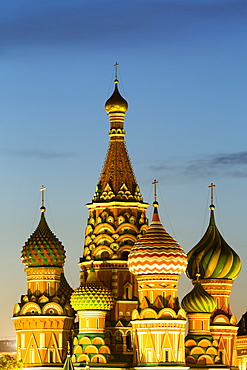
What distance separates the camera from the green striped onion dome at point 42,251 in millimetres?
68188

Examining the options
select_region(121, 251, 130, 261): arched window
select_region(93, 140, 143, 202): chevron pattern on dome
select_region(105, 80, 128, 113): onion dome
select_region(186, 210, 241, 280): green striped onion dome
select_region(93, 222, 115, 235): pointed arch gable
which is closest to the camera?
select_region(121, 251, 130, 261): arched window

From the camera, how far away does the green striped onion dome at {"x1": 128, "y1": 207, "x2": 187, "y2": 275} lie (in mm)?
64000

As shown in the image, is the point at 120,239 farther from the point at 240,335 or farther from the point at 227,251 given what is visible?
the point at 240,335

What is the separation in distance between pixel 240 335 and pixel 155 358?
14.9 m

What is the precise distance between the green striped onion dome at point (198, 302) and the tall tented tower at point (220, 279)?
2294 millimetres

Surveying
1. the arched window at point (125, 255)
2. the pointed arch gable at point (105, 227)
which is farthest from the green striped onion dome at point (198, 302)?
the pointed arch gable at point (105, 227)

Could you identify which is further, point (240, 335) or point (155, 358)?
point (240, 335)

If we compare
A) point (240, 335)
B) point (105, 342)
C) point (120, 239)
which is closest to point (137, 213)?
point (120, 239)

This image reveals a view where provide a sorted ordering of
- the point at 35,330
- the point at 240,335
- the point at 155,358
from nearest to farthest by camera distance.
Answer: the point at 155,358 → the point at 35,330 → the point at 240,335

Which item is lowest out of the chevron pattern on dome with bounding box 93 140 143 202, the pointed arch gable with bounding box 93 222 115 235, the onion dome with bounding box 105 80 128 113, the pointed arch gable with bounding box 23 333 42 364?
the pointed arch gable with bounding box 23 333 42 364

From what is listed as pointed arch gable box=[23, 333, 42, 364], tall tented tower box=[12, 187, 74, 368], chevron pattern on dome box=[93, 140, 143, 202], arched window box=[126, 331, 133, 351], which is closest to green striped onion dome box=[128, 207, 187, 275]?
arched window box=[126, 331, 133, 351]

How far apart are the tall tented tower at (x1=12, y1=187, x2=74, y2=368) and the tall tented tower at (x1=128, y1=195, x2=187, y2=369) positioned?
5.22 metres

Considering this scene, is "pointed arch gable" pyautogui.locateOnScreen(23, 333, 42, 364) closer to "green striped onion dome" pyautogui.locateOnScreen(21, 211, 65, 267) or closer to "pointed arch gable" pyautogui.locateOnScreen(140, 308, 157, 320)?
"green striped onion dome" pyautogui.locateOnScreen(21, 211, 65, 267)

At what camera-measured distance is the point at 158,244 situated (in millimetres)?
64625
